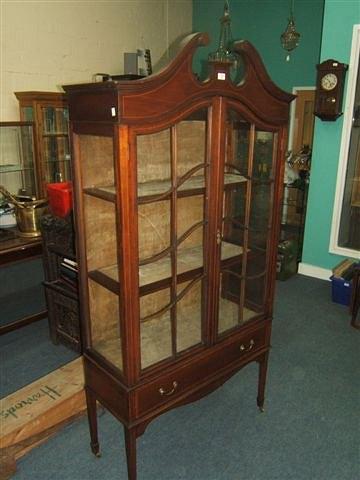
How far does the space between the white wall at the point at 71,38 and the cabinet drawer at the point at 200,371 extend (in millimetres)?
3401

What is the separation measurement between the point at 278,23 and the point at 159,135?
4559 millimetres

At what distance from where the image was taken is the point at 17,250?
2.66 meters

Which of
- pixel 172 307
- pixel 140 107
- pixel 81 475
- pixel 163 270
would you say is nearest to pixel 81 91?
pixel 140 107

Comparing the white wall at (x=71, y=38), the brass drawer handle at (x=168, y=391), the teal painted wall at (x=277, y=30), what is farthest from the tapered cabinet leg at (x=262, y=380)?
the teal painted wall at (x=277, y=30)

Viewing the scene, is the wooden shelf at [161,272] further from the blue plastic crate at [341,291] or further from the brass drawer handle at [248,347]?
the blue plastic crate at [341,291]

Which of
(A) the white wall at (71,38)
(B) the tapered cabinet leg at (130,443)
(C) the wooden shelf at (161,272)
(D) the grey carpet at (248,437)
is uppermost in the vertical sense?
(A) the white wall at (71,38)

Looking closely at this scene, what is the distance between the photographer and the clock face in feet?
11.5

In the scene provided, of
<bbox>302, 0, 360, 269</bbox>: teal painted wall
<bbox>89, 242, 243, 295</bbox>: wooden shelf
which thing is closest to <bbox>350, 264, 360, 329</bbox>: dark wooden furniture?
<bbox>302, 0, 360, 269</bbox>: teal painted wall

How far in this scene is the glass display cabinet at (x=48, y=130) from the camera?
3.71 metres

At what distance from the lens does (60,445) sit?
198 cm

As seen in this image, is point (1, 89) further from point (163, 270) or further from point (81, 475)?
point (81, 475)

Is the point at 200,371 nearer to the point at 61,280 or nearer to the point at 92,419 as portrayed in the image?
the point at 92,419

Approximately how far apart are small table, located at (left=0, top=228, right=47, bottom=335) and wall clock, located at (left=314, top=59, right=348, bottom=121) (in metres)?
2.70

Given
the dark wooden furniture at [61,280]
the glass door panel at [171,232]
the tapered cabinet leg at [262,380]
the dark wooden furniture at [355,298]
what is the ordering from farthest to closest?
the dark wooden furniture at [355,298]
the dark wooden furniture at [61,280]
the tapered cabinet leg at [262,380]
the glass door panel at [171,232]
